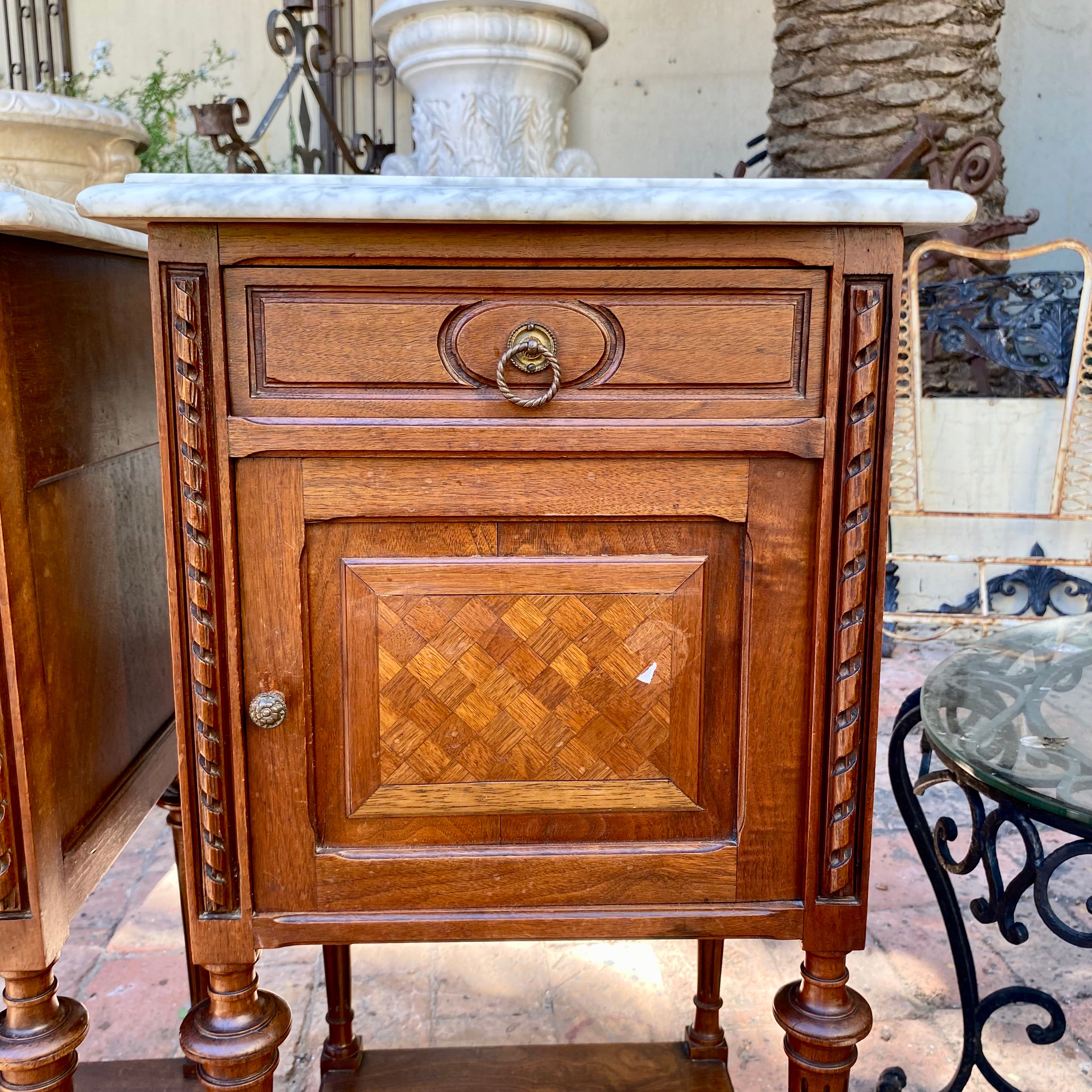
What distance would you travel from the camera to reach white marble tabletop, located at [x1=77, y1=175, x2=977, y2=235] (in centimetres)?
82

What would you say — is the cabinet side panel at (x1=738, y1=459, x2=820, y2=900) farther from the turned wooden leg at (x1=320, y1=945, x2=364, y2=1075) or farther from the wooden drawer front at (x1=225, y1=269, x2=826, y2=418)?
the turned wooden leg at (x1=320, y1=945, x2=364, y2=1075)

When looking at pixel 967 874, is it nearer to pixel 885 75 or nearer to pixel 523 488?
pixel 523 488

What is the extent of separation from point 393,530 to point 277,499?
0.11m

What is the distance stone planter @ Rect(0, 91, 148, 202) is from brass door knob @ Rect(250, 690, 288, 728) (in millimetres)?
785

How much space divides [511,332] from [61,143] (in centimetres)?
78

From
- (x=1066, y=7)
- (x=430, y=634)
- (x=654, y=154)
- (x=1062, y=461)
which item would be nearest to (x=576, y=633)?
(x=430, y=634)

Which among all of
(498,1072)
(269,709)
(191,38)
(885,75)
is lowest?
(498,1072)

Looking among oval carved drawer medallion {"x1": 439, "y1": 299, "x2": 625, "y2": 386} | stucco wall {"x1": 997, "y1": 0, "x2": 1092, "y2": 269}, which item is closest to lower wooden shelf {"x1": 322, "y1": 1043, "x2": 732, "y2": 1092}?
oval carved drawer medallion {"x1": 439, "y1": 299, "x2": 625, "y2": 386}

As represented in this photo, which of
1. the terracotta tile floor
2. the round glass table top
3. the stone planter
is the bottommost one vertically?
the terracotta tile floor

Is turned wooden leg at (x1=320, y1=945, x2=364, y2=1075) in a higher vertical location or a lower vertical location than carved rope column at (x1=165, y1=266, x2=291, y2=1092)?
lower

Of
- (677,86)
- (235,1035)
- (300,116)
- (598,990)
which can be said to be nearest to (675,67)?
(677,86)

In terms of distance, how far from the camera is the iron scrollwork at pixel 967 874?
110 cm

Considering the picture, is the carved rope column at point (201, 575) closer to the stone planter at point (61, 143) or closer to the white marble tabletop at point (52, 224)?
the white marble tabletop at point (52, 224)

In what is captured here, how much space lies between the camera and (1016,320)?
3.76 metres
